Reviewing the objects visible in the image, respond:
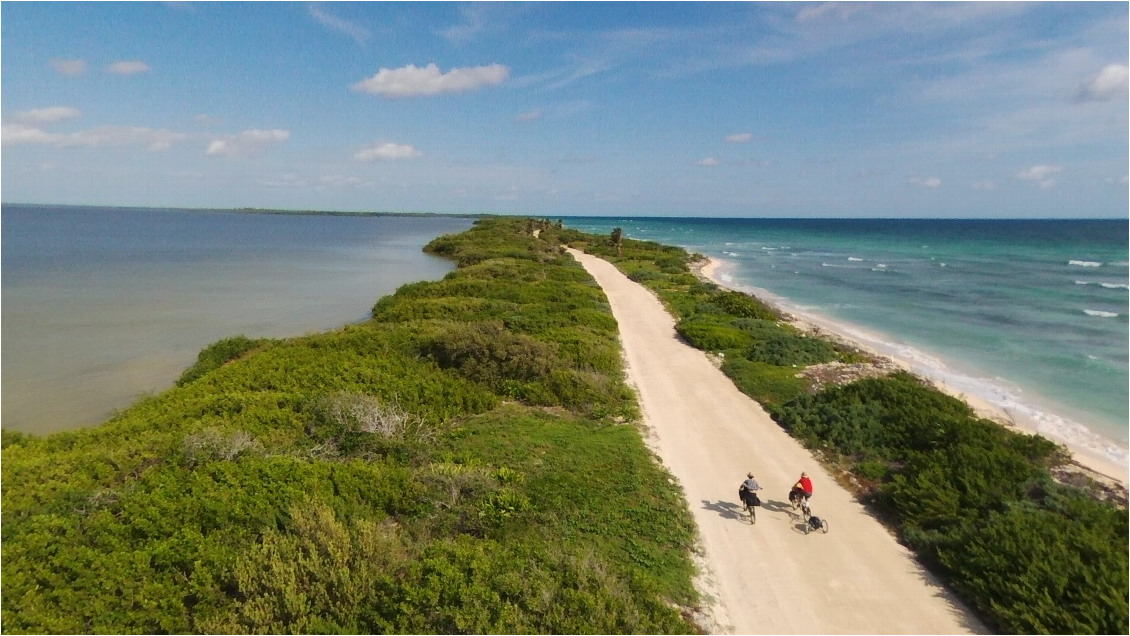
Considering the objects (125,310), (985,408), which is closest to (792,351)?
(985,408)

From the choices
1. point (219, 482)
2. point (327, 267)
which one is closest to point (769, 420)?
point (219, 482)

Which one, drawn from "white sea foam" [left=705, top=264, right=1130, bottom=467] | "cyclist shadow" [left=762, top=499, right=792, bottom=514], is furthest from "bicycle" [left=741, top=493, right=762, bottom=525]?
"white sea foam" [left=705, top=264, right=1130, bottom=467]

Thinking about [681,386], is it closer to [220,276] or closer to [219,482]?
[219,482]

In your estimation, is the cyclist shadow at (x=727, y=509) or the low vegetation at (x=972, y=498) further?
the cyclist shadow at (x=727, y=509)

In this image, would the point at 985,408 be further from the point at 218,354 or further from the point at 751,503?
the point at 218,354

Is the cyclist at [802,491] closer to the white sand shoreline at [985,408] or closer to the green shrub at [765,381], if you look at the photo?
the green shrub at [765,381]

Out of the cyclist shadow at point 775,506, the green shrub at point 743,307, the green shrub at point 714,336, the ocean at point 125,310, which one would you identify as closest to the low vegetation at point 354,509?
the cyclist shadow at point 775,506
